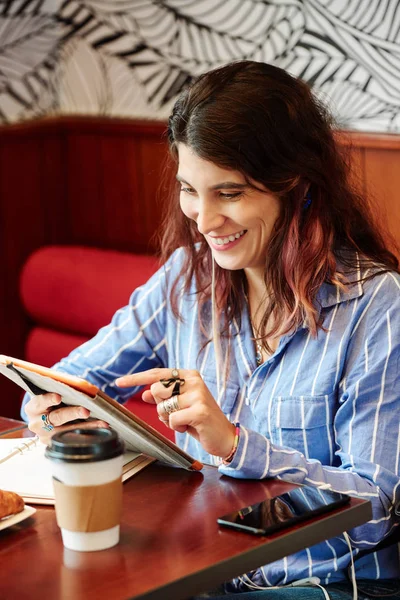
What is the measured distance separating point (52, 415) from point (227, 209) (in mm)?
478

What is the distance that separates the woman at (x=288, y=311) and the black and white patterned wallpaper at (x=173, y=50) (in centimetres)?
57

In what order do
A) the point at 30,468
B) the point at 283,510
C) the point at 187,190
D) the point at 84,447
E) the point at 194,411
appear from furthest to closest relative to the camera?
the point at 187,190 < the point at 30,468 < the point at 194,411 < the point at 283,510 < the point at 84,447

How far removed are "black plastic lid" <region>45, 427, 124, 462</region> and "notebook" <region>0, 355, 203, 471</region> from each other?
0.15 metres

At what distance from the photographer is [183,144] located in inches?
67.6

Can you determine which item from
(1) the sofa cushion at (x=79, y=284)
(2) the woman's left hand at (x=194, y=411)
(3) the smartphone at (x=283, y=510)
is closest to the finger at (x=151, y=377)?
(2) the woman's left hand at (x=194, y=411)

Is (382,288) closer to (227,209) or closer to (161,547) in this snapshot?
(227,209)

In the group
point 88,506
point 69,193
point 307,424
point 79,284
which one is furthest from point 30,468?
point 69,193

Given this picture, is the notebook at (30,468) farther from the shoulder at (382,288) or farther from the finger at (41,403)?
the shoulder at (382,288)

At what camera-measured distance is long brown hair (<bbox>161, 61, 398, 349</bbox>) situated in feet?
5.45

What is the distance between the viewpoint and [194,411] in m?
1.38

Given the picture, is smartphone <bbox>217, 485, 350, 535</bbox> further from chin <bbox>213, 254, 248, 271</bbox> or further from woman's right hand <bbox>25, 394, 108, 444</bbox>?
chin <bbox>213, 254, 248, 271</bbox>

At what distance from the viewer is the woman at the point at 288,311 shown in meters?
1.52

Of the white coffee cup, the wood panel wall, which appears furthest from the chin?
the wood panel wall

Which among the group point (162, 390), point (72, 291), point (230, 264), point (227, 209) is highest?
point (227, 209)
